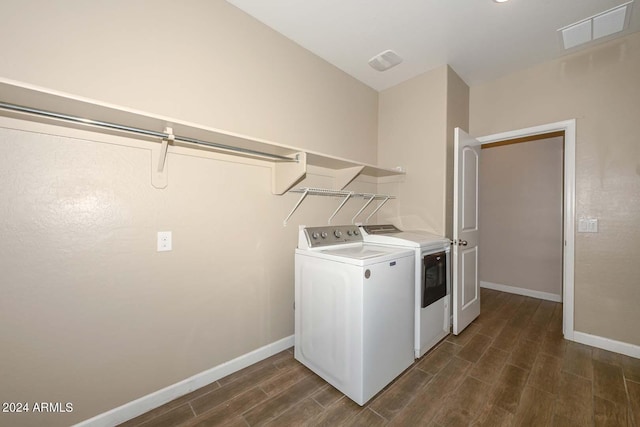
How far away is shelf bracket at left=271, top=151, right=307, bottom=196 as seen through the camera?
1794mm

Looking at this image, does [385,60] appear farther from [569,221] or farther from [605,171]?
[569,221]

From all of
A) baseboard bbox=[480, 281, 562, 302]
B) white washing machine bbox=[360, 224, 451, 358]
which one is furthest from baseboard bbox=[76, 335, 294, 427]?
baseboard bbox=[480, 281, 562, 302]

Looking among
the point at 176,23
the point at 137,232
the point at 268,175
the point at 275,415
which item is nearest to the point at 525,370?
the point at 275,415

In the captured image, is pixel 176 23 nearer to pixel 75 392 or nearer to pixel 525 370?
pixel 75 392

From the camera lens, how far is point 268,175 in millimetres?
2039

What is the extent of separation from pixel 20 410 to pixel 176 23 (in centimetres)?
221

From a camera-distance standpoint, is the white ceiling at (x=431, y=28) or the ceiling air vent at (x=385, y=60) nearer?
the white ceiling at (x=431, y=28)

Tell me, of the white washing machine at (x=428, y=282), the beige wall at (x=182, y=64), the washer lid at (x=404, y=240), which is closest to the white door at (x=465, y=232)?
the white washing machine at (x=428, y=282)

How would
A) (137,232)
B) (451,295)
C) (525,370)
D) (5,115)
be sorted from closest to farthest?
(5,115), (137,232), (525,370), (451,295)

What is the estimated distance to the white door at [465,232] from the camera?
239 cm

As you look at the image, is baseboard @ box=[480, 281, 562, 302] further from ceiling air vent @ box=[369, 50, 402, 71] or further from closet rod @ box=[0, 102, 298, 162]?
closet rod @ box=[0, 102, 298, 162]

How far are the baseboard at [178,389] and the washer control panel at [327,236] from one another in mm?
910

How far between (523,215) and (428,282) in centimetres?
264

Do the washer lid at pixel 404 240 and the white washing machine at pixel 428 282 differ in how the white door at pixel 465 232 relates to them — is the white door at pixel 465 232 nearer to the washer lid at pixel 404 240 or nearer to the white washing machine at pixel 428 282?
the white washing machine at pixel 428 282
